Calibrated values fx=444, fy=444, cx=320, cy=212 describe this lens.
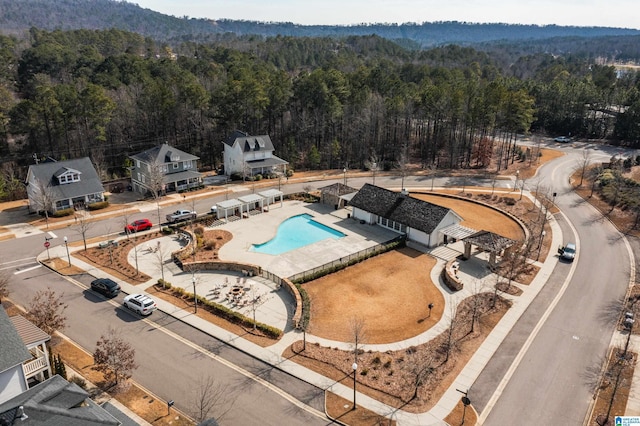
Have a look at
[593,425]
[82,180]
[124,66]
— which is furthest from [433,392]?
[124,66]

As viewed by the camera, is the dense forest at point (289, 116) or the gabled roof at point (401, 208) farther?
the dense forest at point (289, 116)

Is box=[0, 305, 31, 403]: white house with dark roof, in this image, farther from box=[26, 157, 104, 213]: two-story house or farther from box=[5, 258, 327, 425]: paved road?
box=[26, 157, 104, 213]: two-story house

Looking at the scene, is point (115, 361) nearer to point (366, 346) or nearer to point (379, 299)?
point (366, 346)

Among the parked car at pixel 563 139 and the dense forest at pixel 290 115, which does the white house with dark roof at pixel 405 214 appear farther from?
the parked car at pixel 563 139

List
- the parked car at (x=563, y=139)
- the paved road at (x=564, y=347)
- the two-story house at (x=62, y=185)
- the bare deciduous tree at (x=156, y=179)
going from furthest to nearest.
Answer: the parked car at (x=563, y=139) → the bare deciduous tree at (x=156, y=179) → the two-story house at (x=62, y=185) → the paved road at (x=564, y=347)

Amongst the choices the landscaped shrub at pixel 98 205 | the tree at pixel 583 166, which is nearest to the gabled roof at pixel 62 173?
the landscaped shrub at pixel 98 205

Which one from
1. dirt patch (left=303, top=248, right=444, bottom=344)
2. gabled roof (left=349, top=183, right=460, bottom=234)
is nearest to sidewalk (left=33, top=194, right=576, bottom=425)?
dirt patch (left=303, top=248, right=444, bottom=344)

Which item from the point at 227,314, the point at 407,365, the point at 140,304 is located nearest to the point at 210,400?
the point at 227,314
